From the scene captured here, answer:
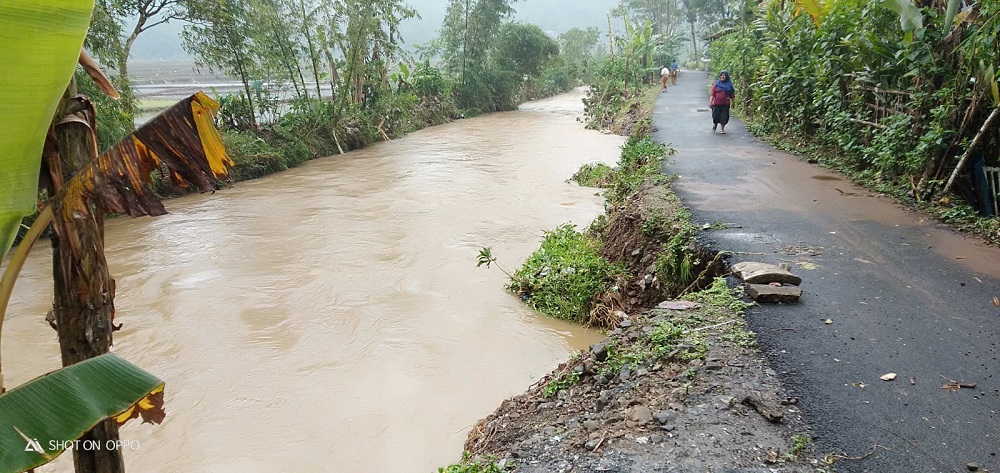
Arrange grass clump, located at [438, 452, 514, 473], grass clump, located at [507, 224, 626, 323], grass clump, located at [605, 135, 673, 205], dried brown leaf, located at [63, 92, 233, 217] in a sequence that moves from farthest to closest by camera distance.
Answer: grass clump, located at [605, 135, 673, 205] < grass clump, located at [507, 224, 626, 323] < grass clump, located at [438, 452, 514, 473] < dried brown leaf, located at [63, 92, 233, 217]

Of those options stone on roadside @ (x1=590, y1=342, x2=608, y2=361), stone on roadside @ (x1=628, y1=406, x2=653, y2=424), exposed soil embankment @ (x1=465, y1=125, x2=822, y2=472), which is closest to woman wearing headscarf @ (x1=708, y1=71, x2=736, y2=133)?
exposed soil embankment @ (x1=465, y1=125, x2=822, y2=472)

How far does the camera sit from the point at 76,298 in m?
1.45

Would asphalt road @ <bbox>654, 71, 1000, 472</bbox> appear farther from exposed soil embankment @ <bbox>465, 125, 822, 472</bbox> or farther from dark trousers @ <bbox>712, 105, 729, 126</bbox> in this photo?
dark trousers @ <bbox>712, 105, 729, 126</bbox>

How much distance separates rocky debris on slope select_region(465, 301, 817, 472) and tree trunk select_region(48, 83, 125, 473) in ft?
6.26

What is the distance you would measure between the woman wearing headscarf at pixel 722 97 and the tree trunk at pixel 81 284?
11828 mm

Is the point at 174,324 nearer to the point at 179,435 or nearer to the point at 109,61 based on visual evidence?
the point at 179,435

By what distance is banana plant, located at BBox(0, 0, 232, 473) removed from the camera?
1.21 m

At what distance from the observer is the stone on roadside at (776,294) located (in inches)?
163

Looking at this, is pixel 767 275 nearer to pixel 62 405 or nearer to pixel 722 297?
pixel 722 297

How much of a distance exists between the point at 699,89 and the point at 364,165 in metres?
15.3

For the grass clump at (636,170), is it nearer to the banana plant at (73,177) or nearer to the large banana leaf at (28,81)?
the banana plant at (73,177)

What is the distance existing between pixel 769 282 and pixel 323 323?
458cm

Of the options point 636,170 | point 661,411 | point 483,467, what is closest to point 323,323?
point 483,467

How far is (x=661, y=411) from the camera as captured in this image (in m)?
3.05
